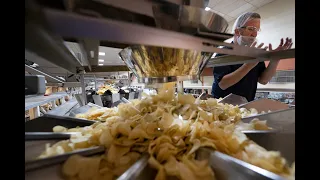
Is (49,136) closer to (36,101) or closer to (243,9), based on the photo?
(36,101)

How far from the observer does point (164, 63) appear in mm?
589

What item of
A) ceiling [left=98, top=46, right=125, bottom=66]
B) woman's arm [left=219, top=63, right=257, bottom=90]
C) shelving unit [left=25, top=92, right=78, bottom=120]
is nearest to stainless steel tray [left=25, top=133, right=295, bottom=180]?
shelving unit [left=25, top=92, right=78, bottom=120]

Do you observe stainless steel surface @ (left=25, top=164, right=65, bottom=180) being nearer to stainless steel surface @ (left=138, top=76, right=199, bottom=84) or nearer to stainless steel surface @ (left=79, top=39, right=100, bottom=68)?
stainless steel surface @ (left=79, top=39, right=100, bottom=68)

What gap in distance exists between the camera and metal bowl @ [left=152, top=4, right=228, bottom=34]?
1.01 feet

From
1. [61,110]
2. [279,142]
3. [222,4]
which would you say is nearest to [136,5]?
[279,142]

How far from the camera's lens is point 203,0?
57 centimetres

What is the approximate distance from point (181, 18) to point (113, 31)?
157 millimetres

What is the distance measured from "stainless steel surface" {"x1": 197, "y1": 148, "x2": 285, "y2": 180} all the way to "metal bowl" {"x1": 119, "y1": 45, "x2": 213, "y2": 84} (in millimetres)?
302

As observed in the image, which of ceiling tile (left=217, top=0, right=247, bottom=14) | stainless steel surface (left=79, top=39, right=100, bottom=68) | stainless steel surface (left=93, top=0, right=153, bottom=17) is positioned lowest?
stainless steel surface (left=79, top=39, right=100, bottom=68)

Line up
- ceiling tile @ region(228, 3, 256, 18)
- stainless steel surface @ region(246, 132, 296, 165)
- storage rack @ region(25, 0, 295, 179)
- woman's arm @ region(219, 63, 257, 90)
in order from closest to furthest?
storage rack @ region(25, 0, 295, 179) < stainless steel surface @ region(246, 132, 296, 165) < woman's arm @ region(219, 63, 257, 90) < ceiling tile @ region(228, 3, 256, 18)

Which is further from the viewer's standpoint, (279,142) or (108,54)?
(108,54)
